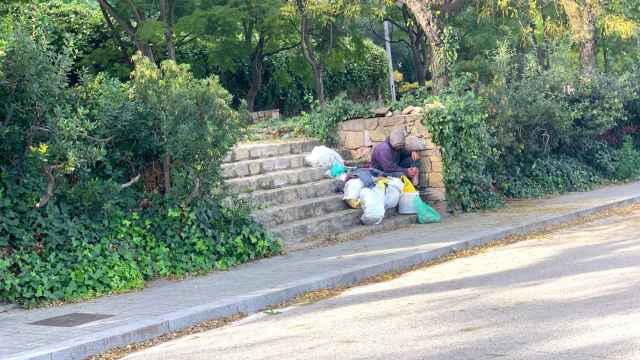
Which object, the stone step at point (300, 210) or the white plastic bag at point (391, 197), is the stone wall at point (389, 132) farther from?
the stone step at point (300, 210)

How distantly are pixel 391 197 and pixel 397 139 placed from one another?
3.83 ft

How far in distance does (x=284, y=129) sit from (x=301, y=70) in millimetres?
11039

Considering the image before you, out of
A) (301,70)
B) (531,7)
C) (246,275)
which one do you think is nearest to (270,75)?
(301,70)

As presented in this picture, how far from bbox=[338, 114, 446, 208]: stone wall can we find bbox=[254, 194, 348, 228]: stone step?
81.9 inches

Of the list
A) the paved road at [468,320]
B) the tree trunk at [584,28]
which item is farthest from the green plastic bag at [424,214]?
the tree trunk at [584,28]

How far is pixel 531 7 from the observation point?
22.7 metres

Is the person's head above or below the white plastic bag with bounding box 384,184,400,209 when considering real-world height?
above

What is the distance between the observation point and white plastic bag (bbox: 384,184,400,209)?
53.9 ft

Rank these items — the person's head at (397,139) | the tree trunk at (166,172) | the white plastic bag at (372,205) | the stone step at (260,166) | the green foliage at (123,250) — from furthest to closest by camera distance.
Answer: the person's head at (397,139) < the white plastic bag at (372,205) < the stone step at (260,166) < the tree trunk at (166,172) < the green foliage at (123,250)

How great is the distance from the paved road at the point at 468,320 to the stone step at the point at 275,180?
4.25 m

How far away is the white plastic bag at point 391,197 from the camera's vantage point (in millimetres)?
16438

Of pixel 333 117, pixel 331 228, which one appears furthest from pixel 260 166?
pixel 333 117

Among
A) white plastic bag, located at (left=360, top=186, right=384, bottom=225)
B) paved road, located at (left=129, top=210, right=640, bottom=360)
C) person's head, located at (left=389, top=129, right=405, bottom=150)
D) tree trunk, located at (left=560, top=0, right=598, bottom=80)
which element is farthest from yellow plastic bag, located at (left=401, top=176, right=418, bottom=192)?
tree trunk, located at (left=560, top=0, right=598, bottom=80)

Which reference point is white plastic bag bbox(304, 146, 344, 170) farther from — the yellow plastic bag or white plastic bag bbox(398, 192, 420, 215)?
white plastic bag bbox(398, 192, 420, 215)
